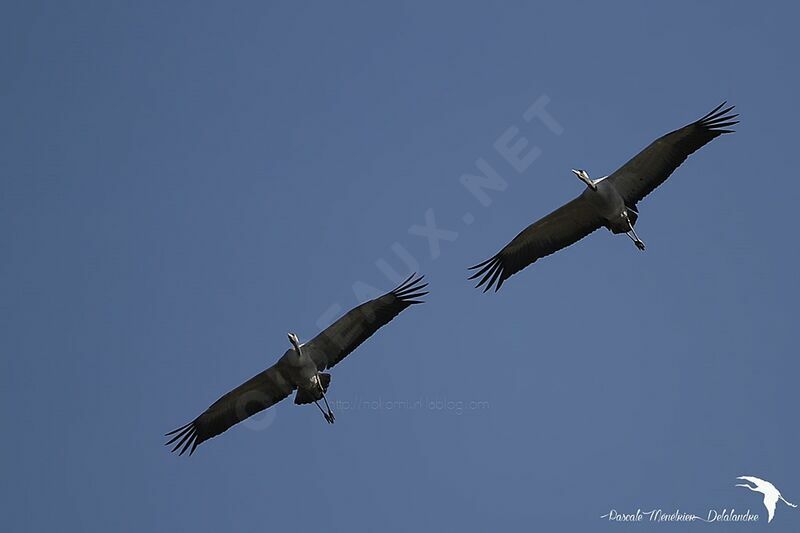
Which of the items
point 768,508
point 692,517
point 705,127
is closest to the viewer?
point 705,127

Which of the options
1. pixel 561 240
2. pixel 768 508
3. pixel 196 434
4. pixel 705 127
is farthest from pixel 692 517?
pixel 196 434

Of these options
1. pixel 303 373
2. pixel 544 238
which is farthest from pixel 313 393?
pixel 544 238

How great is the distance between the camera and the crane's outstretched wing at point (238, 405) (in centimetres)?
2795

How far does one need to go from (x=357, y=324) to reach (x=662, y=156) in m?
7.73

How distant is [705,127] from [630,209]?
2428 mm

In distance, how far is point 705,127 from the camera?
27.1 metres

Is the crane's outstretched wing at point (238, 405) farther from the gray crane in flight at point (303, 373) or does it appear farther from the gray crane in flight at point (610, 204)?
the gray crane in flight at point (610, 204)

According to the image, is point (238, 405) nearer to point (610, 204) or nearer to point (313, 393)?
point (313, 393)

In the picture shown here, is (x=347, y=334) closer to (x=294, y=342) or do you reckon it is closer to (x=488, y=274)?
(x=294, y=342)

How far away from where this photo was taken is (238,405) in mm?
28531

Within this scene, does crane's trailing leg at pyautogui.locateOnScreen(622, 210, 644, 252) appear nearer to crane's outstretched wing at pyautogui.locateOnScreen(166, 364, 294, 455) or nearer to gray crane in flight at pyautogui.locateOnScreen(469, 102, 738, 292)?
gray crane in flight at pyautogui.locateOnScreen(469, 102, 738, 292)

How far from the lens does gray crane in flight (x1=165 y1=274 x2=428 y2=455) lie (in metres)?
27.3

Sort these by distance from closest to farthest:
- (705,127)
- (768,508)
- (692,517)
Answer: (705,127) → (692,517) → (768,508)

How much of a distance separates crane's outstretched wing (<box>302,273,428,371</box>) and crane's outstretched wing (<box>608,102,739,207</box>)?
507 centimetres
